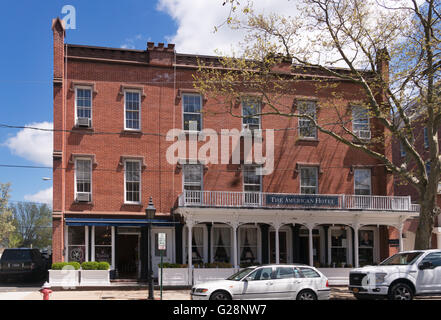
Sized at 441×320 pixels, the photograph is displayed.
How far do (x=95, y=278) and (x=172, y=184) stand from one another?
6027 millimetres

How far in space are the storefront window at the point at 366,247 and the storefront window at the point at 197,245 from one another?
8.95m

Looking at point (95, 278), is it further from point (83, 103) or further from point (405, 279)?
point (405, 279)

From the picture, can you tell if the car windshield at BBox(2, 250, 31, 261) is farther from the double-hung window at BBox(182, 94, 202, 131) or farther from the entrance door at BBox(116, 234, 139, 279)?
the double-hung window at BBox(182, 94, 202, 131)

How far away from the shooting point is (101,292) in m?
22.2

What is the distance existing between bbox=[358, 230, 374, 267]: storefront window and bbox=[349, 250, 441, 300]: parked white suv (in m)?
10.9

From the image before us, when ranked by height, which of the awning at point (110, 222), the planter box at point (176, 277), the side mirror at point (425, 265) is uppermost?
the awning at point (110, 222)

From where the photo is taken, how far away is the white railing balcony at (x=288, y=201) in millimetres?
24750

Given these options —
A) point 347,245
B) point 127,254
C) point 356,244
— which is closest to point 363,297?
point 356,244

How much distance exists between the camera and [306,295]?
16906mm

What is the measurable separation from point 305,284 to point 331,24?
10.4 metres

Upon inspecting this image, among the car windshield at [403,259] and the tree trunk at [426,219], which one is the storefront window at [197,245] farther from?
the tree trunk at [426,219]

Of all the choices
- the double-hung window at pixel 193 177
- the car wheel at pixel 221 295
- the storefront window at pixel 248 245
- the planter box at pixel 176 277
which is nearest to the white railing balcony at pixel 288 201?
the double-hung window at pixel 193 177

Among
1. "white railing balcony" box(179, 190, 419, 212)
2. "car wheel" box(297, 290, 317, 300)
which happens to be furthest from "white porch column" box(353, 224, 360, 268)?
"car wheel" box(297, 290, 317, 300)

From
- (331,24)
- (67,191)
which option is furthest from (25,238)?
(331,24)
